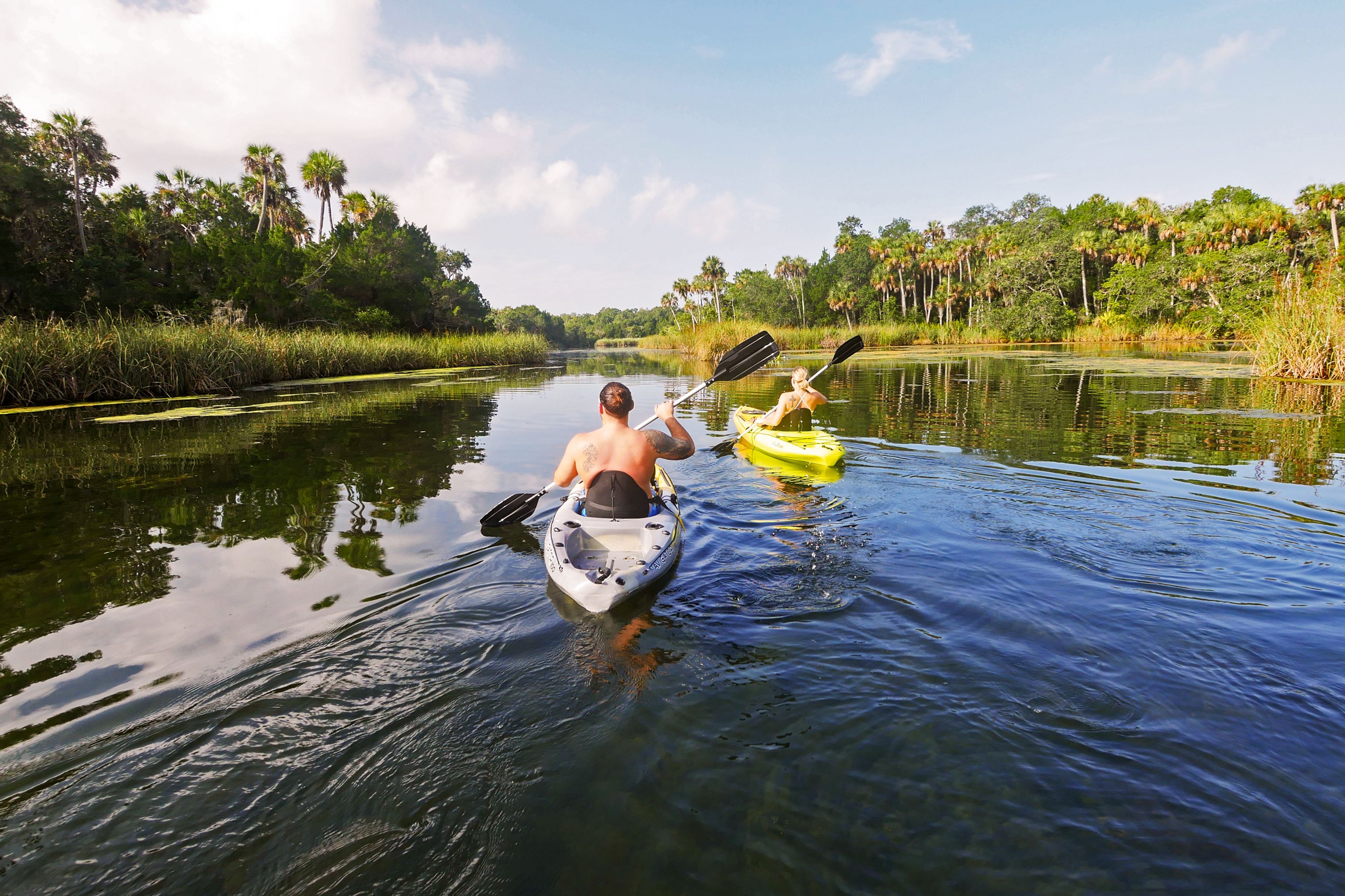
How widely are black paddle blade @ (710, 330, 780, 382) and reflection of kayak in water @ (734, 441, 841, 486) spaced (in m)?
1.44

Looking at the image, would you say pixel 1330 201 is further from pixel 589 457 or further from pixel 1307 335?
pixel 589 457

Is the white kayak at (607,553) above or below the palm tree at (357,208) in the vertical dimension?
below

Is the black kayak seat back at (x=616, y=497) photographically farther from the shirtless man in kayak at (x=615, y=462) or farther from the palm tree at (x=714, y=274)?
the palm tree at (x=714, y=274)

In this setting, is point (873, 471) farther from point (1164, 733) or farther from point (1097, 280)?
point (1097, 280)

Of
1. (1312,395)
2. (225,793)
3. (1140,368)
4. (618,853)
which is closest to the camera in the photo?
(618,853)

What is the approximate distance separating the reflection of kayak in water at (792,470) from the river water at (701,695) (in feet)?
2.73

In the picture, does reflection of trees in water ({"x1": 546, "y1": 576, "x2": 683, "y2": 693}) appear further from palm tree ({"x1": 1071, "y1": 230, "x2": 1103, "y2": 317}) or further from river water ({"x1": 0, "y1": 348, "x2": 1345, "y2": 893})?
palm tree ({"x1": 1071, "y1": 230, "x2": 1103, "y2": 317})

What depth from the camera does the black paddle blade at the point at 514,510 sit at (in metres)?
6.27

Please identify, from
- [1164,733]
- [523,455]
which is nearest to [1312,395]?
[1164,733]

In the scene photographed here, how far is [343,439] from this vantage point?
1097 centimetres

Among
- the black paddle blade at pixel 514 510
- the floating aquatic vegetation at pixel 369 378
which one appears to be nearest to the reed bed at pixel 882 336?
the floating aquatic vegetation at pixel 369 378

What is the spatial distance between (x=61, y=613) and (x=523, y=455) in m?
6.37

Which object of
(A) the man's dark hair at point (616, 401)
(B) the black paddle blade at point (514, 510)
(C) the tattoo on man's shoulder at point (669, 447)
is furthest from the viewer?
(B) the black paddle blade at point (514, 510)

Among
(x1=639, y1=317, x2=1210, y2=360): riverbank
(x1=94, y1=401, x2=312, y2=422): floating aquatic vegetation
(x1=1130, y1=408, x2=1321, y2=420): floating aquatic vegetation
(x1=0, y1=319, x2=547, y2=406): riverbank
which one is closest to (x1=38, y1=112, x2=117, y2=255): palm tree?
(x1=0, y1=319, x2=547, y2=406): riverbank
